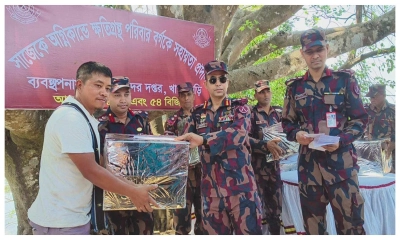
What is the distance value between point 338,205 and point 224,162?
0.92 meters

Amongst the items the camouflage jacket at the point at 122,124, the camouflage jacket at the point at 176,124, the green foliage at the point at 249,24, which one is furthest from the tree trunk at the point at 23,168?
the green foliage at the point at 249,24

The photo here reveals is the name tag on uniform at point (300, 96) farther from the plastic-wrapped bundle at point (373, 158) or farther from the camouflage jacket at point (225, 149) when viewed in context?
the plastic-wrapped bundle at point (373, 158)

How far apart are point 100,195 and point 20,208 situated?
2.56m

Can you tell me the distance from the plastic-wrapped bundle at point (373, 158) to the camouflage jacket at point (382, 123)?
3.61 ft

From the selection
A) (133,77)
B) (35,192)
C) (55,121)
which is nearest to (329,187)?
(55,121)

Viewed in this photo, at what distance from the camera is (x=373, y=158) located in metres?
4.16

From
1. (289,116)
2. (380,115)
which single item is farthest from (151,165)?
(380,115)

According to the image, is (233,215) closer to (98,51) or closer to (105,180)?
(105,180)

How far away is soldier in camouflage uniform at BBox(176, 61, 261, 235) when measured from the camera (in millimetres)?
2607

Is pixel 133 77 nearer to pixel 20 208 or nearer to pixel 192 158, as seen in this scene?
pixel 192 158

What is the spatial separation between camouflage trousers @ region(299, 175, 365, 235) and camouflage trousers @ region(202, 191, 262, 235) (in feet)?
1.31

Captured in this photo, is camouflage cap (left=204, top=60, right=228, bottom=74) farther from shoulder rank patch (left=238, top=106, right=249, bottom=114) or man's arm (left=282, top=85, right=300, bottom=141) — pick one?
man's arm (left=282, top=85, right=300, bottom=141)

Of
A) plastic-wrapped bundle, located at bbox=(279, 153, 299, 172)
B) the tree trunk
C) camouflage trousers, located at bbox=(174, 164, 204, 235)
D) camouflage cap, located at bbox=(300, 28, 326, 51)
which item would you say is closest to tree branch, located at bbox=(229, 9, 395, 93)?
plastic-wrapped bundle, located at bbox=(279, 153, 299, 172)

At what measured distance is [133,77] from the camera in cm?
383
